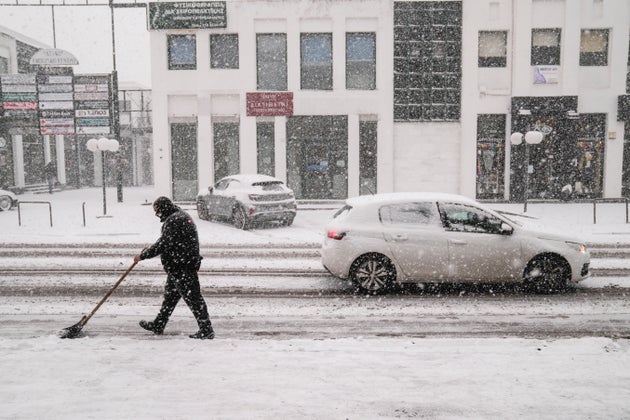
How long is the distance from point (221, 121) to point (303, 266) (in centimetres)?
1493

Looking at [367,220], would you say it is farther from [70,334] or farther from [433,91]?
[433,91]

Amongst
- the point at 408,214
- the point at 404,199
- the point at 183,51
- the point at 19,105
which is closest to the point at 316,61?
the point at 183,51

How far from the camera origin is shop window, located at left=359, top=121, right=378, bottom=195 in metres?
23.9

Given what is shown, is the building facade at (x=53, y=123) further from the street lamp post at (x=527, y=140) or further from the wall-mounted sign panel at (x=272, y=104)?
the street lamp post at (x=527, y=140)

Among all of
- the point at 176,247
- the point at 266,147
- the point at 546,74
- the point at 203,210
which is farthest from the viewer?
the point at 266,147

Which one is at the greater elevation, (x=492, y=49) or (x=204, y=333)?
(x=492, y=49)

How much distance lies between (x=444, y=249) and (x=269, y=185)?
865cm

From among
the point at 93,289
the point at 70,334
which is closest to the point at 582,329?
the point at 70,334

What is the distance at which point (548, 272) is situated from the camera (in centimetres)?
823

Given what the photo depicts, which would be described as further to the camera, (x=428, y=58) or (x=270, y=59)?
(x=270, y=59)

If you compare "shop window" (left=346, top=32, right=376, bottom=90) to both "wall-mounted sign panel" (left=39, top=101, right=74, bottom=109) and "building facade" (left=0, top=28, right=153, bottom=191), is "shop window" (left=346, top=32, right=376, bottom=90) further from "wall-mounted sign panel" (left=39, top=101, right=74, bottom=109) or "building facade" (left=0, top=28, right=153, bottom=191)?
"wall-mounted sign panel" (left=39, top=101, right=74, bottom=109)

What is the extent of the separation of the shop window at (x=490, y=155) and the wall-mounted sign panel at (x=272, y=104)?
8.87 metres

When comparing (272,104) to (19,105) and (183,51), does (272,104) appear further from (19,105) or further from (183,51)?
(19,105)

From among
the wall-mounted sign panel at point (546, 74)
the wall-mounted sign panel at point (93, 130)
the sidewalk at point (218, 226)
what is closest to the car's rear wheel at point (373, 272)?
the sidewalk at point (218, 226)
